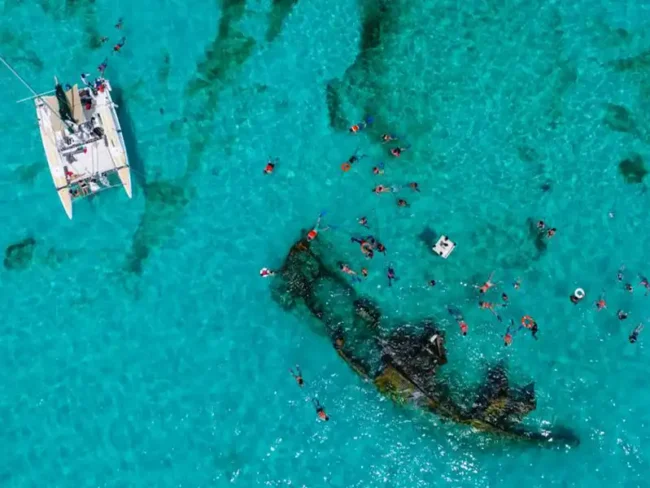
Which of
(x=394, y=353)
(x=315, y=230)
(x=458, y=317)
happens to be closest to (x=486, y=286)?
(x=458, y=317)

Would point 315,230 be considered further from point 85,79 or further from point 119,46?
point 85,79

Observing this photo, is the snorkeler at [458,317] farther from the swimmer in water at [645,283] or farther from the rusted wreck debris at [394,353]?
the swimmer in water at [645,283]

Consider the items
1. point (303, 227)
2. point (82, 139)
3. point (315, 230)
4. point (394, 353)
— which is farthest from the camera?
point (303, 227)

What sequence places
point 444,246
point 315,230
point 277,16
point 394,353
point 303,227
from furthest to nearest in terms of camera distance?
1. point 277,16
2. point 303,227
3. point 315,230
4. point 394,353
5. point 444,246

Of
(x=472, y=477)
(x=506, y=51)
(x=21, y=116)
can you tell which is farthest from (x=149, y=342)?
(x=506, y=51)

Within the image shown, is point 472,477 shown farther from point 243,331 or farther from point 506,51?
point 506,51
